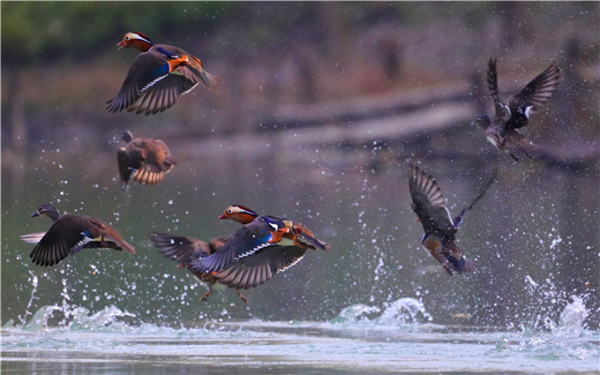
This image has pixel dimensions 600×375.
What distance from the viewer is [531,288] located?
876 centimetres

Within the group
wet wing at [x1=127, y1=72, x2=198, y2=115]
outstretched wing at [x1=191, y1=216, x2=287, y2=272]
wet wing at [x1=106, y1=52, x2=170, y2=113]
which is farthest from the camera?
wet wing at [x1=127, y1=72, x2=198, y2=115]

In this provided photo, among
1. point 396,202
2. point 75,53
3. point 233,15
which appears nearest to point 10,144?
point 75,53

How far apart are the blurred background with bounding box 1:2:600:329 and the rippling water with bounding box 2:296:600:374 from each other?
1.16ft

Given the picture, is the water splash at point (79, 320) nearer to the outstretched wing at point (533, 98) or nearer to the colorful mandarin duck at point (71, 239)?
the colorful mandarin duck at point (71, 239)

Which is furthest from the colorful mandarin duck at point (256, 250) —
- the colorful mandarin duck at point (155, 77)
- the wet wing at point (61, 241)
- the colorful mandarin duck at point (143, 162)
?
the colorful mandarin duck at point (143, 162)

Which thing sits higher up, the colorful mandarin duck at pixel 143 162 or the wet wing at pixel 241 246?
the colorful mandarin duck at pixel 143 162

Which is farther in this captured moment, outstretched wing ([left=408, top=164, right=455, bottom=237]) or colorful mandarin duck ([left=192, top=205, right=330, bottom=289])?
outstretched wing ([left=408, top=164, right=455, bottom=237])

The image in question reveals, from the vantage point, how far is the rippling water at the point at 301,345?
19.7 feet

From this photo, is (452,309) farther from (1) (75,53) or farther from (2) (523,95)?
(1) (75,53)

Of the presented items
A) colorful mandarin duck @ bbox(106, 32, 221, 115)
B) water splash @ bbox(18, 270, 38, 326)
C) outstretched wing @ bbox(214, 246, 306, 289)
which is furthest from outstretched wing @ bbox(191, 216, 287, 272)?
water splash @ bbox(18, 270, 38, 326)

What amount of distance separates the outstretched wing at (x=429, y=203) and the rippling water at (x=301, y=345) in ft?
2.50

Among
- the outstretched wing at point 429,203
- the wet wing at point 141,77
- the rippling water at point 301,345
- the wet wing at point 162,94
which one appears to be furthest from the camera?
the wet wing at point 162,94

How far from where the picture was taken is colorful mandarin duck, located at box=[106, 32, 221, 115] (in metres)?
6.86

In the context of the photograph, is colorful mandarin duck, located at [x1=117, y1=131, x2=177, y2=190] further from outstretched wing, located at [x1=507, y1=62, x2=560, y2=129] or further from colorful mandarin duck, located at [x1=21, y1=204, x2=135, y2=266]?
outstretched wing, located at [x1=507, y1=62, x2=560, y2=129]
